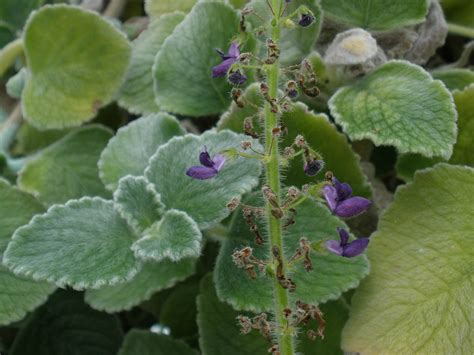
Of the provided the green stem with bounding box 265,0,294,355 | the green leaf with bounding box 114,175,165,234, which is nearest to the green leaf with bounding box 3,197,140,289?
the green leaf with bounding box 114,175,165,234

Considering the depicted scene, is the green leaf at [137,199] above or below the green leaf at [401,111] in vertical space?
below

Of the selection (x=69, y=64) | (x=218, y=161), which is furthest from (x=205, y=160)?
(x=69, y=64)

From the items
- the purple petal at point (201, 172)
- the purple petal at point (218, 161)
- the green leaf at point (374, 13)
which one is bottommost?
the purple petal at point (201, 172)

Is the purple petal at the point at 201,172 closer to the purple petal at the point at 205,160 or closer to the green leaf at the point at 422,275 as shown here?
the purple petal at the point at 205,160

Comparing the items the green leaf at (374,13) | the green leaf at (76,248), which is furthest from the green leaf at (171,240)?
the green leaf at (374,13)

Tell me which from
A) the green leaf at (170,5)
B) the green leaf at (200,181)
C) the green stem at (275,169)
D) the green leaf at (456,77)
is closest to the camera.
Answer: the green stem at (275,169)

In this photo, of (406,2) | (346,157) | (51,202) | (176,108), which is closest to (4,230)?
(51,202)
